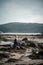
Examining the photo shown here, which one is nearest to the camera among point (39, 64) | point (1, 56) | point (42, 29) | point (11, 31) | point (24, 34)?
point (39, 64)

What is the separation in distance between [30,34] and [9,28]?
105 inches

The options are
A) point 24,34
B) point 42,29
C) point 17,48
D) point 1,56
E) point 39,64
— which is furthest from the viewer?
point 24,34

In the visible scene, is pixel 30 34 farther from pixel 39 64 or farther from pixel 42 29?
pixel 39 64

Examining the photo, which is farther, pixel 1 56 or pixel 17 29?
pixel 17 29

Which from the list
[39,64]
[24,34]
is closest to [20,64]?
[39,64]

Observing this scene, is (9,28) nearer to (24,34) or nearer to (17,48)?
(24,34)

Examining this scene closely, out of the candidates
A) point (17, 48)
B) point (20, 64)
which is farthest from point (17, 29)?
point (20, 64)

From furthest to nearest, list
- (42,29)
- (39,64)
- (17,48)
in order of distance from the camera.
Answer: (42,29)
(17,48)
(39,64)

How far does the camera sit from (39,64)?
168 inches

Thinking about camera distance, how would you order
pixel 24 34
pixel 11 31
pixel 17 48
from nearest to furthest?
1. pixel 17 48
2. pixel 11 31
3. pixel 24 34

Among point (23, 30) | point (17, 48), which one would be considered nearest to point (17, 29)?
point (23, 30)

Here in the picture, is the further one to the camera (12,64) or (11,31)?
(11,31)

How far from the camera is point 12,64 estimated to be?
4.31 m

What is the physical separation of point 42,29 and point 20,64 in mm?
9557
